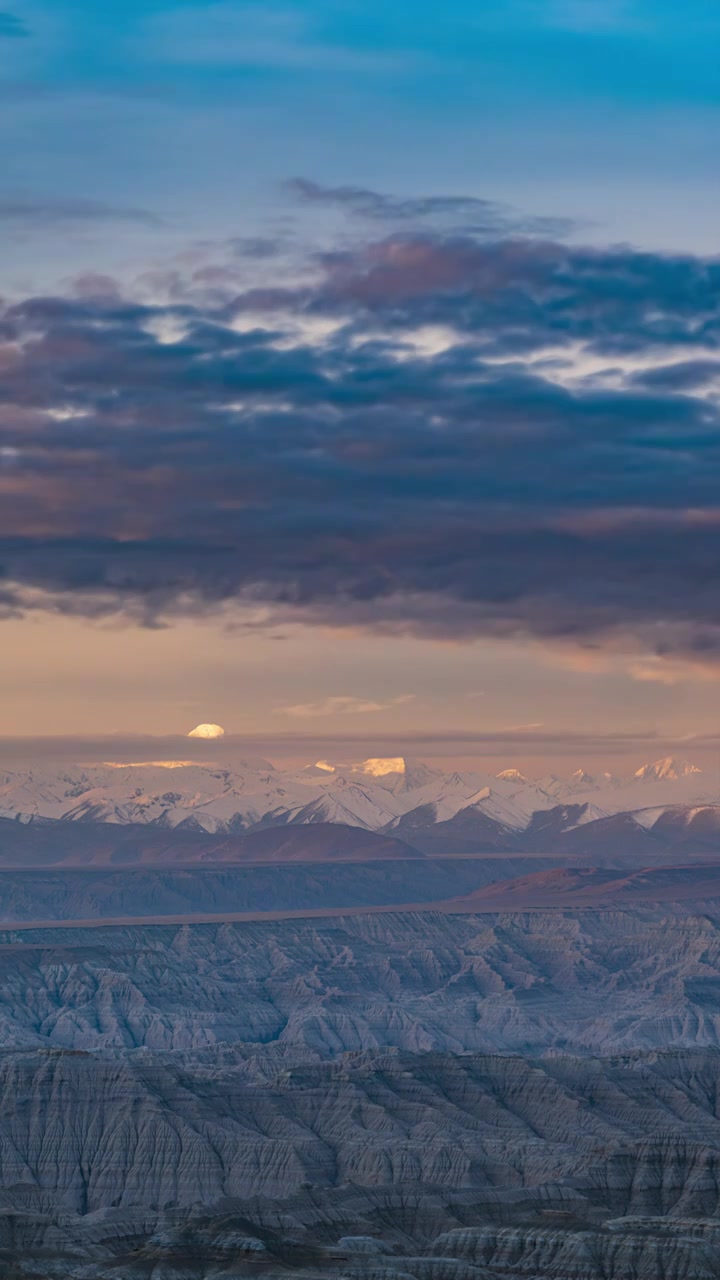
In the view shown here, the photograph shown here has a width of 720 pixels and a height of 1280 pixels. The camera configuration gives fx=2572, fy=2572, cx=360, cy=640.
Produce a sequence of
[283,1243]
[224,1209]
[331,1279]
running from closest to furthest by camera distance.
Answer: [331,1279], [283,1243], [224,1209]

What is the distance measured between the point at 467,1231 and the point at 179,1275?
938 inches

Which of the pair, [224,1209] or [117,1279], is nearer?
[117,1279]

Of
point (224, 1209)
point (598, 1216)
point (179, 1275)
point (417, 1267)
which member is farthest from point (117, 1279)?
point (598, 1216)

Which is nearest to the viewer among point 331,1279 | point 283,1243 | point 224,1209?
point 331,1279

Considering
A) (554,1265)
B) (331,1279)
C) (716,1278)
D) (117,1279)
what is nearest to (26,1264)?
(117,1279)

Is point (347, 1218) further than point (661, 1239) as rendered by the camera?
Yes

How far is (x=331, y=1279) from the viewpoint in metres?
157

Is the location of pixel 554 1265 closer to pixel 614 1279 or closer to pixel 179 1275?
pixel 614 1279

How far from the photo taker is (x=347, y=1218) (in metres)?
195

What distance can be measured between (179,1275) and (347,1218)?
3517cm

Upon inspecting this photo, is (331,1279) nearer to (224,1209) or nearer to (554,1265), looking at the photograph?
(554,1265)

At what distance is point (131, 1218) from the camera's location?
192625mm

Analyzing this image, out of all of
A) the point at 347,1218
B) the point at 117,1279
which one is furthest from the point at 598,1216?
the point at 117,1279

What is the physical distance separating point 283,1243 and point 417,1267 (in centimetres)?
1106
